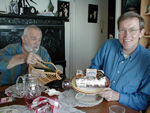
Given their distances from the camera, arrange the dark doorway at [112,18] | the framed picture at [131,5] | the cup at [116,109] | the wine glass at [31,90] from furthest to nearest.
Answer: the dark doorway at [112,18] → the framed picture at [131,5] → the wine glass at [31,90] → the cup at [116,109]

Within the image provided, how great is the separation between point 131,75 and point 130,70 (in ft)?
0.14

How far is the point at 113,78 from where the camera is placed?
1.34 metres

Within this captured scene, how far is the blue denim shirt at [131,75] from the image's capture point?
1106 mm

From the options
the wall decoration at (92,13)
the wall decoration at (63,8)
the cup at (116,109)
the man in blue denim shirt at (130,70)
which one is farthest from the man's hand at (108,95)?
the wall decoration at (92,13)

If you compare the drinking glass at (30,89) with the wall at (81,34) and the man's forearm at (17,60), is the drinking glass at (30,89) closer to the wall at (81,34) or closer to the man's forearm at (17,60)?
the man's forearm at (17,60)

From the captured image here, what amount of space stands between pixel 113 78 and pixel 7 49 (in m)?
Answer: 1.23

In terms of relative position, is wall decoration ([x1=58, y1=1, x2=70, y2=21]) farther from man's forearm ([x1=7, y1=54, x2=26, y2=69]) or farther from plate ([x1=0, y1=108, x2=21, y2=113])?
plate ([x1=0, y1=108, x2=21, y2=113])

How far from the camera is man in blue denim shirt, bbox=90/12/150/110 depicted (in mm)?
1099

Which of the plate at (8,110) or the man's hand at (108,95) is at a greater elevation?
the man's hand at (108,95)

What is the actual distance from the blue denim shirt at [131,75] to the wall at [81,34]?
2.40 metres

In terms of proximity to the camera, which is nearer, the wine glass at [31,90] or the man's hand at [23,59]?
the wine glass at [31,90]

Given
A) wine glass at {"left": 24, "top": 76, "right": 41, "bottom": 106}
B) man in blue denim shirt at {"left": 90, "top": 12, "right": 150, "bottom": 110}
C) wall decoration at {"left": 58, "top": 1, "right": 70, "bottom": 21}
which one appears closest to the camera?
wine glass at {"left": 24, "top": 76, "right": 41, "bottom": 106}

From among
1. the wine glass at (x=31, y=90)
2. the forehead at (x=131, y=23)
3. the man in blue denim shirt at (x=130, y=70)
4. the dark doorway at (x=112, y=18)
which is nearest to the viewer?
the wine glass at (x=31, y=90)

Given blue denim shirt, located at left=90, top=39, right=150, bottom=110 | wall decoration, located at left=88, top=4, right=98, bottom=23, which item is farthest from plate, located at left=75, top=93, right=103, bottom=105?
wall decoration, located at left=88, top=4, right=98, bottom=23
